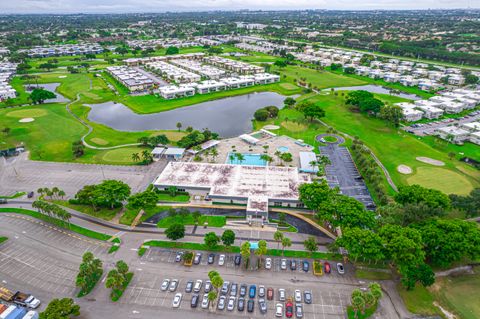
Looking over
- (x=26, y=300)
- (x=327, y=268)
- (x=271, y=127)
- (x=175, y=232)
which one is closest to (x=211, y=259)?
(x=175, y=232)

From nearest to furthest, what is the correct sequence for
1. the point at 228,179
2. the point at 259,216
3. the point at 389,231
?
the point at 389,231
the point at 259,216
the point at 228,179

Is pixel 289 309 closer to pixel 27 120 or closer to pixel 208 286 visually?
pixel 208 286

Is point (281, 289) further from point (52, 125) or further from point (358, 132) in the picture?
point (52, 125)

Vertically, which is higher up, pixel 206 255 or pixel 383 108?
pixel 383 108

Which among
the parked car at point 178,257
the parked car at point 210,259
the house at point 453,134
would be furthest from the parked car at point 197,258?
the house at point 453,134

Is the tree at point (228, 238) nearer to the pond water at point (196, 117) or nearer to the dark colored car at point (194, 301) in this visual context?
the dark colored car at point (194, 301)

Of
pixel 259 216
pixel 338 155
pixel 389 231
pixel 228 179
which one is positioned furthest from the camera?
pixel 338 155

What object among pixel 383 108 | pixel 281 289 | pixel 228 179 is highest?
pixel 383 108

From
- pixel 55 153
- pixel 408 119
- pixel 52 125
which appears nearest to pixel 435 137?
pixel 408 119
